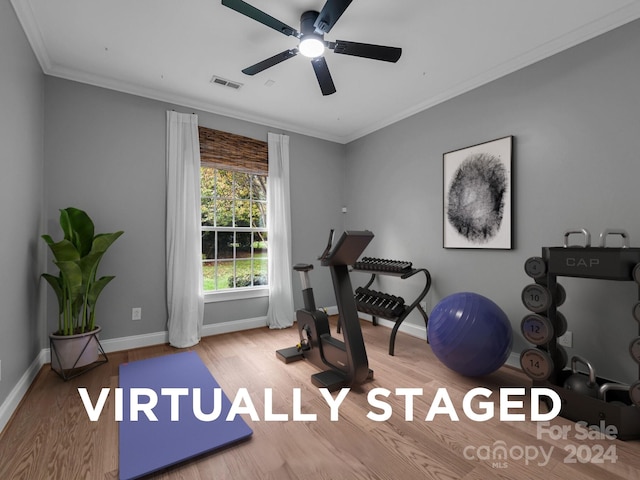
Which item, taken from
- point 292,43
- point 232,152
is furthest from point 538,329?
point 232,152

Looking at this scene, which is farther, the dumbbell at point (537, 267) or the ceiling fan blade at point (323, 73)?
the ceiling fan blade at point (323, 73)

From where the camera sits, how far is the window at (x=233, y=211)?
12.6 ft

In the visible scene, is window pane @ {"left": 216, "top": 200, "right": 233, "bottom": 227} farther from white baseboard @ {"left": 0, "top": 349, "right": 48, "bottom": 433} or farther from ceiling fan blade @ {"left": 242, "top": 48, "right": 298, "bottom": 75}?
white baseboard @ {"left": 0, "top": 349, "right": 48, "bottom": 433}

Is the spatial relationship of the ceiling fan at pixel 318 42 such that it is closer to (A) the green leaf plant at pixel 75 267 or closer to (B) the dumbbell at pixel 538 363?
(A) the green leaf plant at pixel 75 267

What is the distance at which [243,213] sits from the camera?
413 cm

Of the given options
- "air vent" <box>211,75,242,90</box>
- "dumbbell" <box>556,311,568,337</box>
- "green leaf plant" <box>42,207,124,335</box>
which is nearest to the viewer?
"dumbbell" <box>556,311,568,337</box>

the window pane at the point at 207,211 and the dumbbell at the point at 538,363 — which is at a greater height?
the window pane at the point at 207,211

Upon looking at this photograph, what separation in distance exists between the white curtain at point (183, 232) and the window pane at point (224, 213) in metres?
0.36

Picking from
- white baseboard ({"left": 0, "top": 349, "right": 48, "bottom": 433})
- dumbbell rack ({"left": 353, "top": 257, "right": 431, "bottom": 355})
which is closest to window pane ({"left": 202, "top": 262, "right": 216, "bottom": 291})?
white baseboard ({"left": 0, "top": 349, "right": 48, "bottom": 433})

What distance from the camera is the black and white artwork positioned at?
293cm

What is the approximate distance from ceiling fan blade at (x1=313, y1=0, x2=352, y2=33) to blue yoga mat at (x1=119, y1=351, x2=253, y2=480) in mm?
2594

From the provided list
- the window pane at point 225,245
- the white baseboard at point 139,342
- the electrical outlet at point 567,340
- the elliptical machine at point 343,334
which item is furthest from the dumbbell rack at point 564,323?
the window pane at point 225,245

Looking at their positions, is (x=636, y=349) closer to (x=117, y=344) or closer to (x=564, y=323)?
(x=564, y=323)

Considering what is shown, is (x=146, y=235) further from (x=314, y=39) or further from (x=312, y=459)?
(x=312, y=459)
